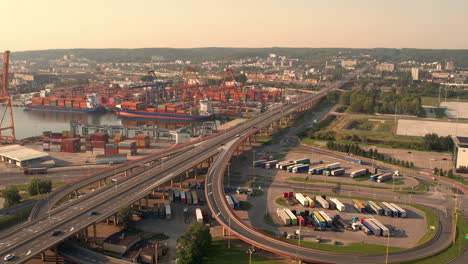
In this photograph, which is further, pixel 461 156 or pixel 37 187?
pixel 461 156

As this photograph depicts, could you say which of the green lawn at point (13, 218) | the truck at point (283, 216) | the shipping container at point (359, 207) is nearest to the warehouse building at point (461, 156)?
the shipping container at point (359, 207)

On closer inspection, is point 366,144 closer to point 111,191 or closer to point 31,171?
point 111,191

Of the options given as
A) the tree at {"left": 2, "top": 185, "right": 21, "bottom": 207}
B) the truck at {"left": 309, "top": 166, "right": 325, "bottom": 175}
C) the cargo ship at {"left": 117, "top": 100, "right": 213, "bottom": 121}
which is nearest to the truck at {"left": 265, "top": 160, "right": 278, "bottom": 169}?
the truck at {"left": 309, "top": 166, "right": 325, "bottom": 175}

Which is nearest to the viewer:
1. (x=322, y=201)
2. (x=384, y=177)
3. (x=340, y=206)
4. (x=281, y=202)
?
(x=340, y=206)

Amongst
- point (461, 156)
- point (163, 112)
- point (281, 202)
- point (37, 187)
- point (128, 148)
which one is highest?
point (163, 112)

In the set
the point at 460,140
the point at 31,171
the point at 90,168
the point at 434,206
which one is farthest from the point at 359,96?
the point at 31,171

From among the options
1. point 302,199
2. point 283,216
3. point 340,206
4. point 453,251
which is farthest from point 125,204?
point 453,251

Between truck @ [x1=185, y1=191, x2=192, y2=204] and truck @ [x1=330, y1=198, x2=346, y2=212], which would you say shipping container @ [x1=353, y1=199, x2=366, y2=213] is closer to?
truck @ [x1=330, y1=198, x2=346, y2=212]

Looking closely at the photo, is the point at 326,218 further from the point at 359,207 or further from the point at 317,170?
the point at 317,170
